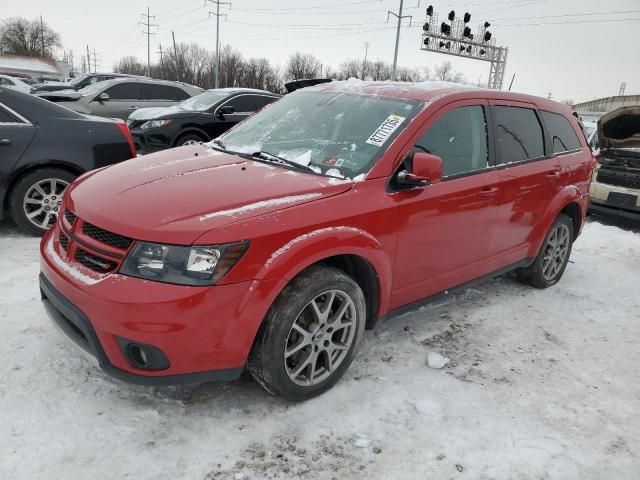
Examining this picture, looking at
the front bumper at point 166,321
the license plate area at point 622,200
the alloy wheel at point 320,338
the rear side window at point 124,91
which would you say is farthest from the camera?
the rear side window at point 124,91

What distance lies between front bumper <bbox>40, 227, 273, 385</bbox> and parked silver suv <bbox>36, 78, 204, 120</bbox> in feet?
33.2

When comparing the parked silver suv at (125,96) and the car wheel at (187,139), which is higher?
the parked silver suv at (125,96)

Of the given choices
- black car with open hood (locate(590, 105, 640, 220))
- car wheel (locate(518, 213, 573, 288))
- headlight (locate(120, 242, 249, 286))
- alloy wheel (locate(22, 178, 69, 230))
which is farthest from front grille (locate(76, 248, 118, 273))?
black car with open hood (locate(590, 105, 640, 220))

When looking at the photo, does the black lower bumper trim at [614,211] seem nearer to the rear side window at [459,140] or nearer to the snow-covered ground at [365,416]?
the snow-covered ground at [365,416]

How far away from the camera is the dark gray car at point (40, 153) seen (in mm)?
4793

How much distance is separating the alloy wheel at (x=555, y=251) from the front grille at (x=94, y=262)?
150 inches

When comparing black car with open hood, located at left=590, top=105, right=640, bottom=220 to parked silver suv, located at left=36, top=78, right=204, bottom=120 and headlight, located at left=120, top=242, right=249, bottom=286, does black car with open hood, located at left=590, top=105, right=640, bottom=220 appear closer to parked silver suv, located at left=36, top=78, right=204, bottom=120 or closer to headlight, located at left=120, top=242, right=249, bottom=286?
headlight, located at left=120, top=242, right=249, bottom=286

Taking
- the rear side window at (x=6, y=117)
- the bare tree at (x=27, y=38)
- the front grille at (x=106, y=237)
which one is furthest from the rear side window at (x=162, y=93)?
the bare tree at (x=27, y=38)

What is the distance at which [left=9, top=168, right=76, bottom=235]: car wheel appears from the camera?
4.84m

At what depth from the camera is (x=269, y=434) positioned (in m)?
2.52

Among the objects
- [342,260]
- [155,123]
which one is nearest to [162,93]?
[155,123]

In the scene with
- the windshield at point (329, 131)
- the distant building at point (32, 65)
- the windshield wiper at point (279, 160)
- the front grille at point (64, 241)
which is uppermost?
the windshield at point (329, 131)

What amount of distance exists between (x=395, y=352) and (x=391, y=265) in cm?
70

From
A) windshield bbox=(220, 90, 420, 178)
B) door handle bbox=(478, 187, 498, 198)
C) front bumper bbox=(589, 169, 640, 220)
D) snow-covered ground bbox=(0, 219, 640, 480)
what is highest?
windshield bbox=(220, 90, 420, 178)
